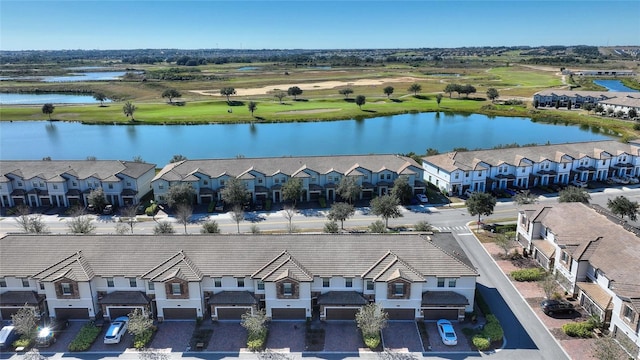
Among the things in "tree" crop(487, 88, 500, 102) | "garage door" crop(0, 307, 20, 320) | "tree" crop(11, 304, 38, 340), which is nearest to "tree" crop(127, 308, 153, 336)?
"tree" crop(11, 304, 38, 340)

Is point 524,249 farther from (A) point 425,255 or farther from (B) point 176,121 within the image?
(B) point 176,121

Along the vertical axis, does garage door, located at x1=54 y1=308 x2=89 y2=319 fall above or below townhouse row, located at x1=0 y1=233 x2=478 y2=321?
below

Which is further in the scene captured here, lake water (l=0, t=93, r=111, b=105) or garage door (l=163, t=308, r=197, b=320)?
lake water (l=0, t=93, r=111, b=105)

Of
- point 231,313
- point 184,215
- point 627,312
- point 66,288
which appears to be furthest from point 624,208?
point 66,288

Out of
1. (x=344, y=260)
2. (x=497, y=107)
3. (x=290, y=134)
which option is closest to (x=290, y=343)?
(x=344, y=260)

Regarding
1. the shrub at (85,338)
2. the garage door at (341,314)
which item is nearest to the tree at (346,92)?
the garage door at (341,314)

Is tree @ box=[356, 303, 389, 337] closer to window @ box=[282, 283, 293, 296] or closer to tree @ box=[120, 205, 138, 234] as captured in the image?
window @ box=[282, 283, 293, 296]

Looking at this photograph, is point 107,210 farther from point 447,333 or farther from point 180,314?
point 447,333
